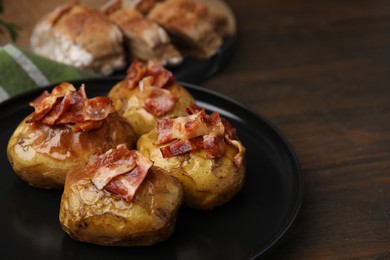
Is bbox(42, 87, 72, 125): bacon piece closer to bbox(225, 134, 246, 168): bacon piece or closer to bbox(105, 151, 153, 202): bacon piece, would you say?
bbox(105, 151, 153, 202): bacon piece

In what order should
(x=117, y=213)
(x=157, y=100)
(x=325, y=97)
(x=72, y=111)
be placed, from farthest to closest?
(x=325, y=97), (x=157, y=100), (x=72, y=111), (x=117, y=213)

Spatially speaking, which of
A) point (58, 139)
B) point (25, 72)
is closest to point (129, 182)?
point (58, 139)

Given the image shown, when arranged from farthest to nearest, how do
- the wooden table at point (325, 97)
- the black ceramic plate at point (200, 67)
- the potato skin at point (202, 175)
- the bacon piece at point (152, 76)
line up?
the black ceramic plate at point (200, 67) → the bacon piece at point (152, 76) → the wooden table at point (325, 97) → the potato skin at point (202, 175)

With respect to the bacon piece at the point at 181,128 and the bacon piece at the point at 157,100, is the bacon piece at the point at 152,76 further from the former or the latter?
the bacon piece at the point at 181,128

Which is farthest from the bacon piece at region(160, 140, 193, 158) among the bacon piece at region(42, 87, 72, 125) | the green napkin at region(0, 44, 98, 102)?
the green napkin at region(0, 44, 98, 102)

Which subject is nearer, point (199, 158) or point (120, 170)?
point (120, 170)

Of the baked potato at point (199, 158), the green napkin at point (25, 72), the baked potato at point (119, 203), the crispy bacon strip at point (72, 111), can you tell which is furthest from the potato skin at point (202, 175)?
the green napkin at point (25, 72)

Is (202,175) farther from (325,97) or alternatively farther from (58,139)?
(325,97)
